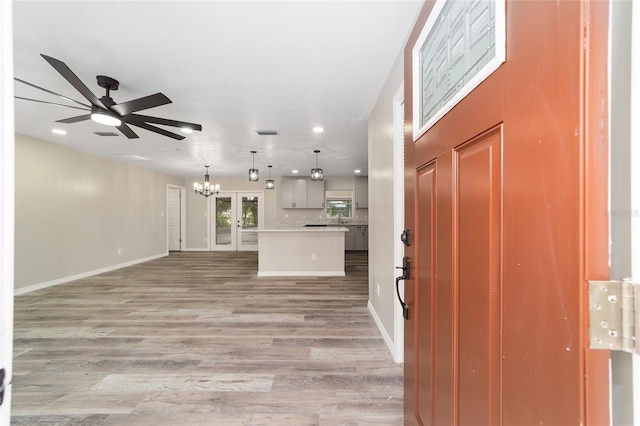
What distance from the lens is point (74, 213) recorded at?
457 centimetres

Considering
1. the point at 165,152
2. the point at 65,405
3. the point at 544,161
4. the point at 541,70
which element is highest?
the point at 165,152

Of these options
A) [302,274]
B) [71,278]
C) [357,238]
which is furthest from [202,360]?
[357,238]

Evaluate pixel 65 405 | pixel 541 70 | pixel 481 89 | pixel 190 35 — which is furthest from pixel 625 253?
pixel 65 405

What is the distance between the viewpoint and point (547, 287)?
1.38 feet

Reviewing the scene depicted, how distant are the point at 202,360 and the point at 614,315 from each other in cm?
247

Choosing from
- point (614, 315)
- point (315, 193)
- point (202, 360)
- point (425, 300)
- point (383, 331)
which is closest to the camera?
point (614, 315)

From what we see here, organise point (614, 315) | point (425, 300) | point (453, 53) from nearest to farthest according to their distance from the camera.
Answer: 1. point (614, 315)
2. point (453, 53)
3. point (425, 300)

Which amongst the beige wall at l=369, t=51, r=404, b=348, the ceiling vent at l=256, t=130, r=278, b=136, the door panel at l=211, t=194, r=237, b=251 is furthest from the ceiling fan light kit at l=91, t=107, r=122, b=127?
the door panel at l=211, t=194, r=237, b=251

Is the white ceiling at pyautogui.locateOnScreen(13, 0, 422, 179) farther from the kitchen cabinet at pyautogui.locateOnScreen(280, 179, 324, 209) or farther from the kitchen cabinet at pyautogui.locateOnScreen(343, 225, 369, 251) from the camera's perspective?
the kitchen cabinet at pyautogui.locateOnScreen(343, 225, 369, 251)

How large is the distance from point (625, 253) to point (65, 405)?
276 centimetres

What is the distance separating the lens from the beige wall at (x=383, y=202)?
2.12 meters

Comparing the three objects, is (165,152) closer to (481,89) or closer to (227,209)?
(227,209)

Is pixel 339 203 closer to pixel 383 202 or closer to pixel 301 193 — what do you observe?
pixel 301 193

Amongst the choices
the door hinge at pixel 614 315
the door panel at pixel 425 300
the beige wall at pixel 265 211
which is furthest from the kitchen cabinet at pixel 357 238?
the door hinge at pixel 614 315
